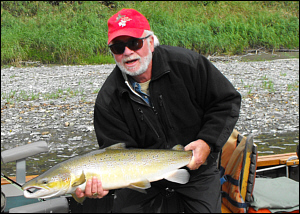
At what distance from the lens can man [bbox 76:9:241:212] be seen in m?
2.59

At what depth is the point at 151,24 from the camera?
597 inches

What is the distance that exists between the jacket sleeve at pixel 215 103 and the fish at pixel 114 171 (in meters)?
0.23

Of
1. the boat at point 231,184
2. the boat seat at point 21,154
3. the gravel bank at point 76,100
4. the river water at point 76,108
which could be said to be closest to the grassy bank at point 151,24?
the gravel bank at point 76,100

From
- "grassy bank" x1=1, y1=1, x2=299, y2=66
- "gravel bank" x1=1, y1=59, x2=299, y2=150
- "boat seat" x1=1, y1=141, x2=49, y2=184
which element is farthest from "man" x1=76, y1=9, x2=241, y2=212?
"grassy bank" x1=1, y1=1, x2=299, y2=66

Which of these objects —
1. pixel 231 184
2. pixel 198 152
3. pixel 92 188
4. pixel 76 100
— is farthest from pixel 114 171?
pixel 76 100

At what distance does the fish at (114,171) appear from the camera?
225 cm

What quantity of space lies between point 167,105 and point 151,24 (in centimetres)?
1294

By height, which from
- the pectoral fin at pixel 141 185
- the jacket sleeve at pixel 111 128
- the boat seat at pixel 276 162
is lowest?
the boat seat at pixel 276 162

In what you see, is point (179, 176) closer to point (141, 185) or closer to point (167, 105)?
point (141, 185)

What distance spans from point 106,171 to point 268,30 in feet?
50.0

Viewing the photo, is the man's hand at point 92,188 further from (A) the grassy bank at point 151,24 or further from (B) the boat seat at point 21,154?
(A) the grassy bank at point 151,24

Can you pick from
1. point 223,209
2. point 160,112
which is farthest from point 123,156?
point 223,209

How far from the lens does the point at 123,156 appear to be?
2.40 meters

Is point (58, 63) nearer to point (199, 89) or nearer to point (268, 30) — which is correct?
point (268, 30)
